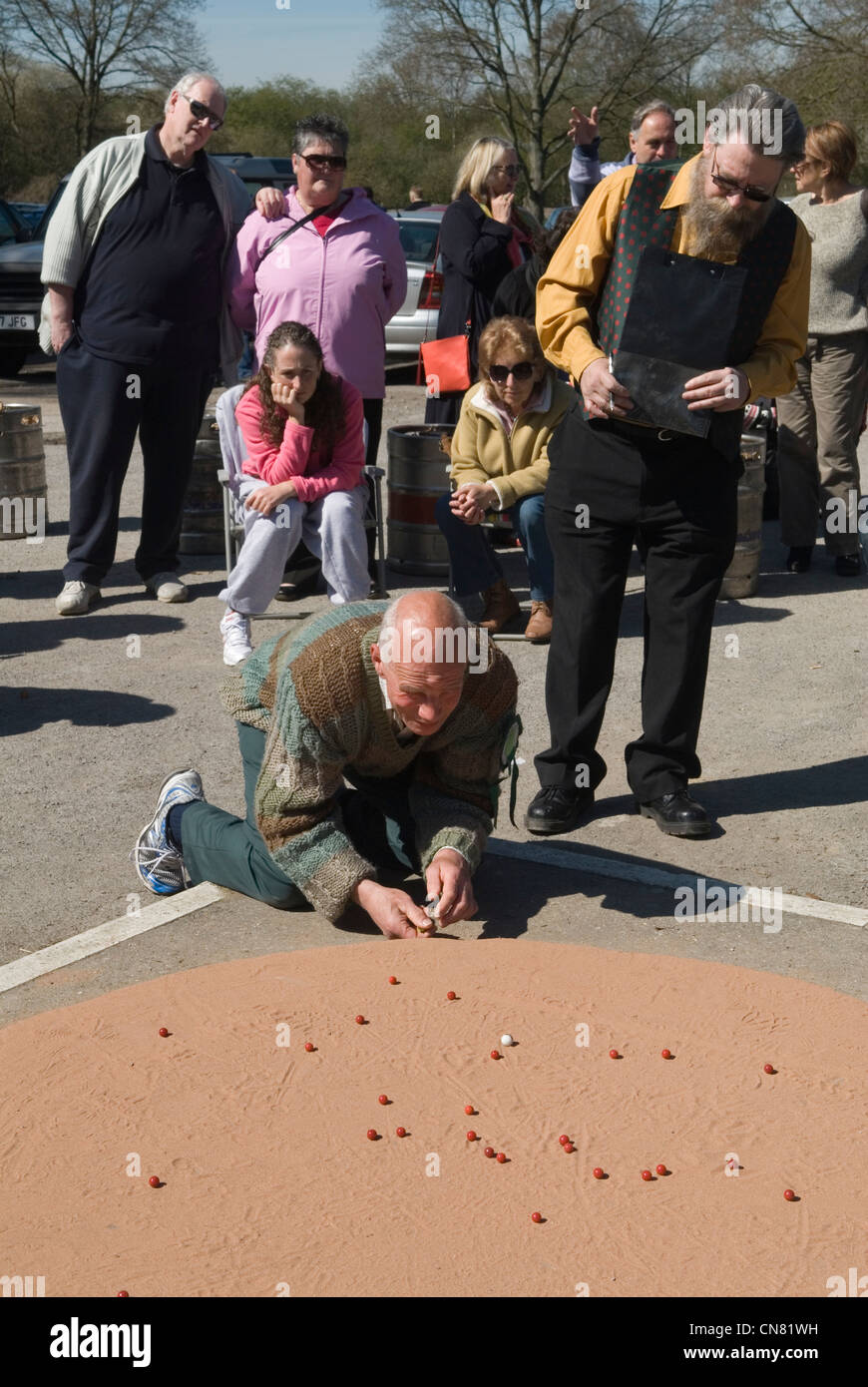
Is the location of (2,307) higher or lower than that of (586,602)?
higher

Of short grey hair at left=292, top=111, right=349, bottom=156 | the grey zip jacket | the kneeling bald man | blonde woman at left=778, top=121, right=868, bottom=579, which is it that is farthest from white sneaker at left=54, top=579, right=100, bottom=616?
blonde woman at left=778, top=121, right=868, bottom=579

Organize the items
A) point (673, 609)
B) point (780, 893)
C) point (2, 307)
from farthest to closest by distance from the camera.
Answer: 1. point (2, 307)
2. point (673, 609)
3. point (780, 893)

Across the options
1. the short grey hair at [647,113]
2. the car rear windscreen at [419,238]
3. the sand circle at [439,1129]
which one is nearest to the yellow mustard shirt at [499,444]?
the short grey hair at [647,113]

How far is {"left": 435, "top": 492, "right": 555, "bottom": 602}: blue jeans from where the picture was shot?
26.1ft

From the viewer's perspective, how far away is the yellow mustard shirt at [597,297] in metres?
5.09

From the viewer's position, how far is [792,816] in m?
5.70

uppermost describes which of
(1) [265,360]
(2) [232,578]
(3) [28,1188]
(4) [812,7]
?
(4) [812,7]

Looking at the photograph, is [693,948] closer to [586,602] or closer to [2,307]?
[586,602]

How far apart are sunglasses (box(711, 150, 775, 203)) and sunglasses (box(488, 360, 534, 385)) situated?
2996mm

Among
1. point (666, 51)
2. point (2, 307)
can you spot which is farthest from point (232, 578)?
point (666, 51)

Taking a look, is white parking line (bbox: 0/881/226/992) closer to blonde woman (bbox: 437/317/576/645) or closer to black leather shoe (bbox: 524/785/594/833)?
black leather shoe (bbox: 524/785/594/833)

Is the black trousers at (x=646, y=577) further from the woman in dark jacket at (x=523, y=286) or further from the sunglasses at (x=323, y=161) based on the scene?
the woman in dark jacket at (x=523, y=286)

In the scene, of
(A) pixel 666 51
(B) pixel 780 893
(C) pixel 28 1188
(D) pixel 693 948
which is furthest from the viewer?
(A) pixel 666 51

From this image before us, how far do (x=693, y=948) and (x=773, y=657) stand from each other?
3454 mm
